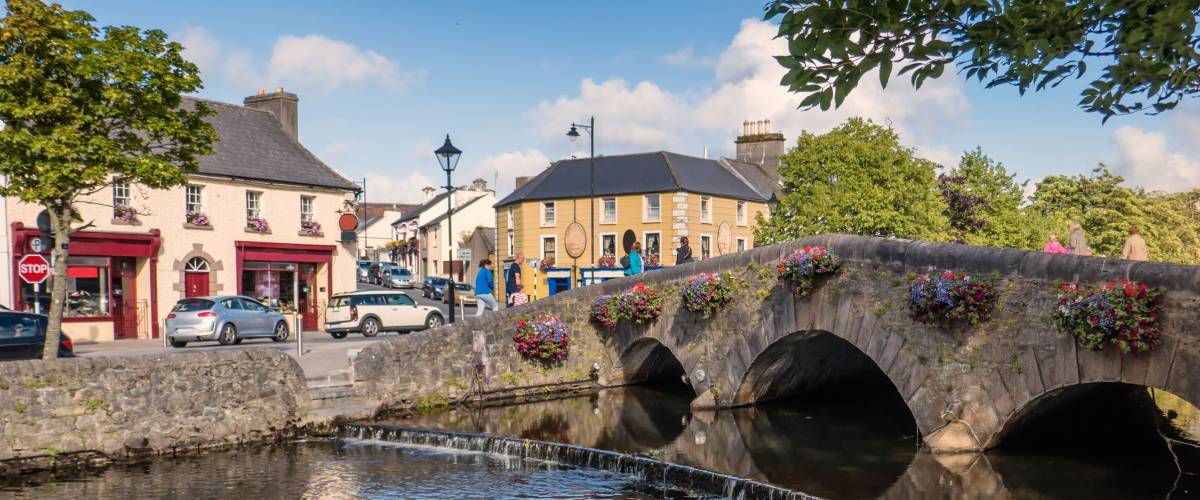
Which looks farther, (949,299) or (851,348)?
(851,348)

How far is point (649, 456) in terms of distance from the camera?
13562 mm

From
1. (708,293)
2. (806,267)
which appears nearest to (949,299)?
(806,267)

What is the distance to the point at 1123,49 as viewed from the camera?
629cm

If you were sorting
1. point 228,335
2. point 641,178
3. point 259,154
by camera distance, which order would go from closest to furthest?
point 228,335, point 259,154, point 641,178

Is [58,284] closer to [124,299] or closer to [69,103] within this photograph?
[69,103]

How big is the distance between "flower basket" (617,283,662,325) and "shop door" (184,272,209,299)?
18.5 m

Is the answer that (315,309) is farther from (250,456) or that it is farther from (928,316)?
(928,316)

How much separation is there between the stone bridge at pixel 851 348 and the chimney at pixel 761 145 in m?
38.7

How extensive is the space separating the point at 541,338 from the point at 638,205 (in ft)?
107

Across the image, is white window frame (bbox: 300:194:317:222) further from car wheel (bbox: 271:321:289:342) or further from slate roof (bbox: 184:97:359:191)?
car wheel (bbox: 271:321:289:342)

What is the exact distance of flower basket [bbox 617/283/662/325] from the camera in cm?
1841

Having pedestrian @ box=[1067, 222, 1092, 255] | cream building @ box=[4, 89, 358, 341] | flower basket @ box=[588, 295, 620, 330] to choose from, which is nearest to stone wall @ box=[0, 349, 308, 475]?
flower basket @ box=[588, 295, 620, 330]

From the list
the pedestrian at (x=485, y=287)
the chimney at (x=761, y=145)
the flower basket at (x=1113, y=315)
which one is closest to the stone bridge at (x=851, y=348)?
the flower basket at (x=1113, y=315)

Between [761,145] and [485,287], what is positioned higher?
[761,145]
